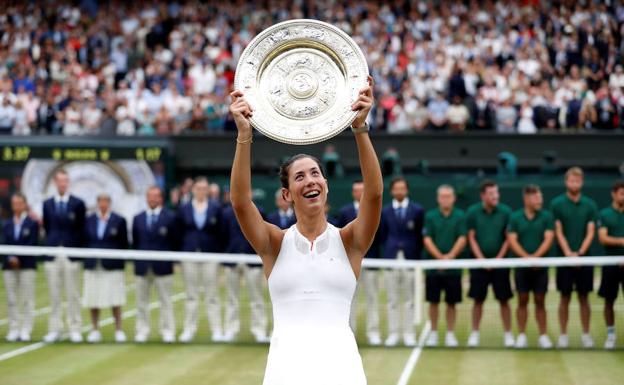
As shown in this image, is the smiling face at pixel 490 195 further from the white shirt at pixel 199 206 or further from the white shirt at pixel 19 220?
the white shirt at pixel 19 220

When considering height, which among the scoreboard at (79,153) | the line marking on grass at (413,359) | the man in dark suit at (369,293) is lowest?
the line marking on grass at (413,359)

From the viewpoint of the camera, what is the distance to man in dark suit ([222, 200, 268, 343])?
1347cm

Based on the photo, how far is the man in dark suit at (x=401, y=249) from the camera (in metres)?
13.1

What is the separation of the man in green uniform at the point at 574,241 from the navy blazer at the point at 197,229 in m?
4.47

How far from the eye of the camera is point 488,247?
1317 cm

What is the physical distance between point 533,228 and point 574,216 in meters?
0.54

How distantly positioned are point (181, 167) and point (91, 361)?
11079mm

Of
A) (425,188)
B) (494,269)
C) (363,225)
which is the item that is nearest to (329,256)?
(363,225)

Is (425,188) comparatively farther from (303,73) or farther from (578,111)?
(303,73)

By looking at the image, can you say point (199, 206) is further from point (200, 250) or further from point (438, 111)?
point (438, 111)

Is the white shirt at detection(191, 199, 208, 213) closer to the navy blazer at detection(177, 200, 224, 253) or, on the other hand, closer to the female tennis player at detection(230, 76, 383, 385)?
the navy blazer at detection(177, 200, 224, 253)

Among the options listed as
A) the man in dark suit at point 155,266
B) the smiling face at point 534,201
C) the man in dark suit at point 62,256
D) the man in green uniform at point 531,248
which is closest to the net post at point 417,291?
the man in green uniform at point 531,248

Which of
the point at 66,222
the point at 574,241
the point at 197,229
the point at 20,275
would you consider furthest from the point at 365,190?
the point at 20,275

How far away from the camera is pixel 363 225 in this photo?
191 inches
